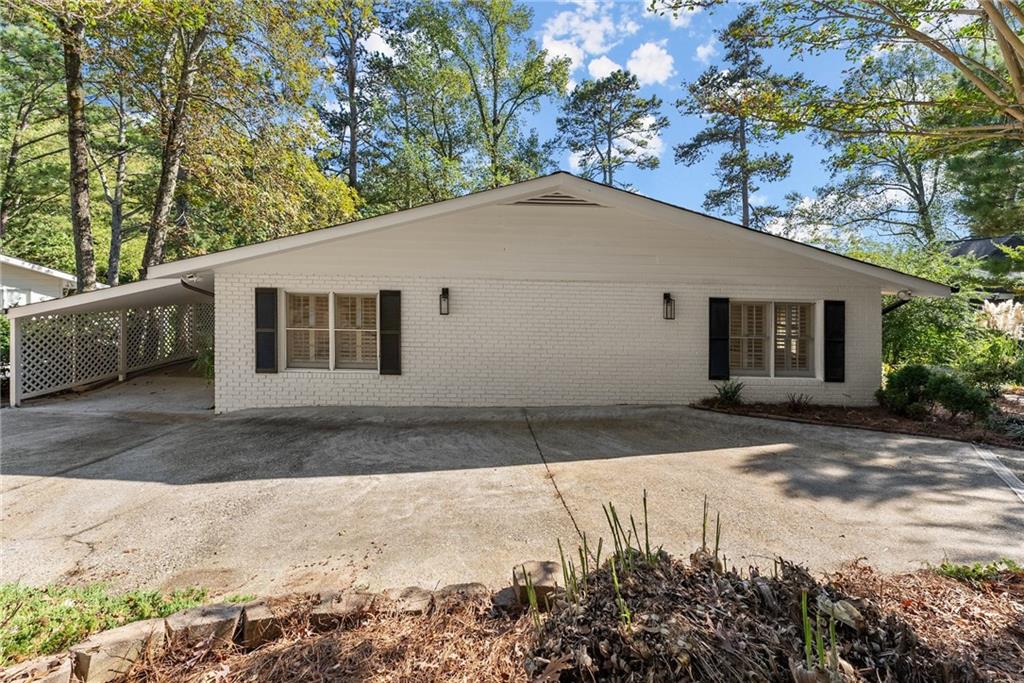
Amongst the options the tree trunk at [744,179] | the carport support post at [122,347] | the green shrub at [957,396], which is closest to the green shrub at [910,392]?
the green shrub at [957,396]

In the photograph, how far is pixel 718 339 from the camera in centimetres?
764

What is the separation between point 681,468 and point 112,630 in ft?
14.9

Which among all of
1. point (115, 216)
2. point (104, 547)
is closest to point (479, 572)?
point (104, 547)

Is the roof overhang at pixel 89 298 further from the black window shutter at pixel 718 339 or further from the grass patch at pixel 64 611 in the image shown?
the black window shutter at pixel 718 339

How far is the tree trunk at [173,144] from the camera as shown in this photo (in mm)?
11375

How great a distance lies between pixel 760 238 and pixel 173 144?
14.1 metres

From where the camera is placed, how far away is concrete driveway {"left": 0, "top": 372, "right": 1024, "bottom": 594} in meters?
2.92

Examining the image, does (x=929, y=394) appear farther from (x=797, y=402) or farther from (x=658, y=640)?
(x=658, y=640)

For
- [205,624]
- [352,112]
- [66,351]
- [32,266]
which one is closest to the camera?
[205,624]

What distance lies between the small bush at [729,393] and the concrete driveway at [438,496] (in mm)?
762

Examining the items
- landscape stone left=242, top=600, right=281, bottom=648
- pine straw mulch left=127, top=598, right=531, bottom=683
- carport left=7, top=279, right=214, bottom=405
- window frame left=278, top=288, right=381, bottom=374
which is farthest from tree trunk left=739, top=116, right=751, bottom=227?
landscape stone left=242, top=600, right=281, bottom=648

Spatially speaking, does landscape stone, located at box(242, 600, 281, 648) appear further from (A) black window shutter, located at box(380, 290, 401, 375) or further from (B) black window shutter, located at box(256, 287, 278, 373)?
(B) black window shutter, located at box(256, 287, 278, 373)

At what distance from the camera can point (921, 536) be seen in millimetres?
3193

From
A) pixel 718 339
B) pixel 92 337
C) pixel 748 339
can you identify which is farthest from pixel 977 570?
pixel 92 337
